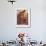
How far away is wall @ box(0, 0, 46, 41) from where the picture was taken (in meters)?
6.07

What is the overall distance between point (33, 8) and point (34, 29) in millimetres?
949

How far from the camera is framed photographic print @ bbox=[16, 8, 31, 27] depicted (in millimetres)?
6137

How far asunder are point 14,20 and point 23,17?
437 millimetres

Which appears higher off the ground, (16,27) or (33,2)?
(33,2)

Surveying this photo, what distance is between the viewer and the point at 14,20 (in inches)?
240

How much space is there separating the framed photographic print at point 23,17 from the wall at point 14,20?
0.14 meters

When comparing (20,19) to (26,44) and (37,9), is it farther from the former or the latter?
(26,44)

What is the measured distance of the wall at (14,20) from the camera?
607 centimetres

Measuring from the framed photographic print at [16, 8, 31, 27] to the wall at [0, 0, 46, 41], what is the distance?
14 cm

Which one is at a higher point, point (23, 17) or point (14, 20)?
point (23, 17)

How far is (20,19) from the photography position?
20.3ft

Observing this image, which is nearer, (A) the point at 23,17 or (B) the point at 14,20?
(B) the point at 14,20

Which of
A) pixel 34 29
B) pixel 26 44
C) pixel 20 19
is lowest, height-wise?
pixel 26 44

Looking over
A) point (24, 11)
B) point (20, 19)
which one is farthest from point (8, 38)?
point (24, 11)
